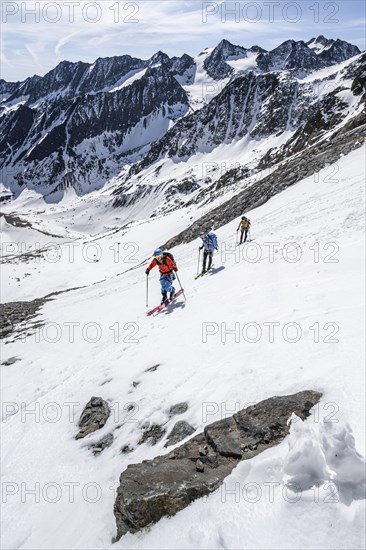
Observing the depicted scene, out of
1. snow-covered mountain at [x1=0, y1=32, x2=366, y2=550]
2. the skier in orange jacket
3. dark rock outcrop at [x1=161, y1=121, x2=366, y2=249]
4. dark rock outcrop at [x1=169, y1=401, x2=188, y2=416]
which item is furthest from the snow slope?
dark rock outcrop at [x1=161, y1=121, x2=366, y2=249]

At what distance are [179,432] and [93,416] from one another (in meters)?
2.91

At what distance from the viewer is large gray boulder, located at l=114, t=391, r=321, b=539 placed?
5.13m

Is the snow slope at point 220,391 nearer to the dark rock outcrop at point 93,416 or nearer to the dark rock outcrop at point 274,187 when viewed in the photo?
the dark rock outcrop at point 93,416

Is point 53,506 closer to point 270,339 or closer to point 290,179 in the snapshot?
point 270,339

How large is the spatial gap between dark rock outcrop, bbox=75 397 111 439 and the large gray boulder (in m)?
3.29

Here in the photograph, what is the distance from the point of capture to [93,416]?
31.2 feet

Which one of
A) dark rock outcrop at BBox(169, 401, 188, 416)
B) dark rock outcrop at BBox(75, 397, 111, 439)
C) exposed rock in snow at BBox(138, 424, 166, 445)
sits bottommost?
dark rock outcrop at BBox(75, 397, 111, 439)

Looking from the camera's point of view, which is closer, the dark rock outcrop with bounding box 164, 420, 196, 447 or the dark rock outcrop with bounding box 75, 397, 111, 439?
the dark rock outcrop with bounding box 164, 420, 196, 447

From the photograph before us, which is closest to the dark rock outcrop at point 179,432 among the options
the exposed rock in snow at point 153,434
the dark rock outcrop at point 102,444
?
the exposed rock in snow at point 153,434

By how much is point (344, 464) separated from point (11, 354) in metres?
15.8

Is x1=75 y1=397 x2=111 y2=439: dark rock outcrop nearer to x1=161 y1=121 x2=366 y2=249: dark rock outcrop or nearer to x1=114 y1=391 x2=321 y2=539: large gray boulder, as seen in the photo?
x1=114 y1=391 x2=321 y2=539: large gray boulder

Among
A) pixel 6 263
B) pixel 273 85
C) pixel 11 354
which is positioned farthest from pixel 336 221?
pixel 273 85

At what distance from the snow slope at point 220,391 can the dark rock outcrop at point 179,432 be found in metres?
0.19

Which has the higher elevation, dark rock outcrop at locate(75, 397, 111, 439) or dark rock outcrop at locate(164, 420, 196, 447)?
dark rock outcrop at locate(164, 420, 196, 447)
